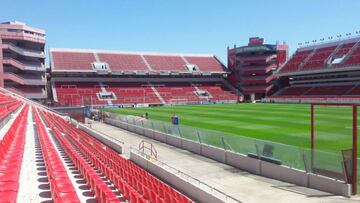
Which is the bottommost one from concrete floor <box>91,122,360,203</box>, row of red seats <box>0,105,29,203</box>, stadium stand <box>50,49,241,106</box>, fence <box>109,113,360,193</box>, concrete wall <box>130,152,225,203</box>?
concrete floor <box>91,122,360,203</box>

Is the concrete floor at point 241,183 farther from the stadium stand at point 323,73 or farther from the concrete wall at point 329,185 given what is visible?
the stadium stand at point 323,73

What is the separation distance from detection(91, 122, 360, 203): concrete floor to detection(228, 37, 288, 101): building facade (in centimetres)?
6647

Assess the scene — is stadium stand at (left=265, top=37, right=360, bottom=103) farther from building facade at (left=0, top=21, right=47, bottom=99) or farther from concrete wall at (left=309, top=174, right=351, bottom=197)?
concrete wall at (left=309, top=174, right=351, bottom=197)

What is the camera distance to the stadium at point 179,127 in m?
11.2

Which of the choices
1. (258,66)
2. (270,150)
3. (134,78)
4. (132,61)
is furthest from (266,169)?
(132,61)

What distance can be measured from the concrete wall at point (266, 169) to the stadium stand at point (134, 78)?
4968 cm

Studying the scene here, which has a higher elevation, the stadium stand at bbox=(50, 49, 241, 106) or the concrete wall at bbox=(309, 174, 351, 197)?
the stadium stand at bbox=(50, 49, 241, 106)

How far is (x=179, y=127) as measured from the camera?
23453 millimetres

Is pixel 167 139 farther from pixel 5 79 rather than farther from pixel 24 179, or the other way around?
pixel 5 79

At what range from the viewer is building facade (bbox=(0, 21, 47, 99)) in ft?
200

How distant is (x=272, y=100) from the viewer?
74.6 metres

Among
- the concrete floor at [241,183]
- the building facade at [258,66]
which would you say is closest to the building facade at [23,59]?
the building facade at [258,66]

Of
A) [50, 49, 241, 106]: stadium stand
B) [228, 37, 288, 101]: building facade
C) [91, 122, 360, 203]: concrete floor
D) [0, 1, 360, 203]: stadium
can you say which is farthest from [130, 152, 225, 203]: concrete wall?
[228, 37, 288, 101]: building facade

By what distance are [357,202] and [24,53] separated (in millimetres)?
63459
